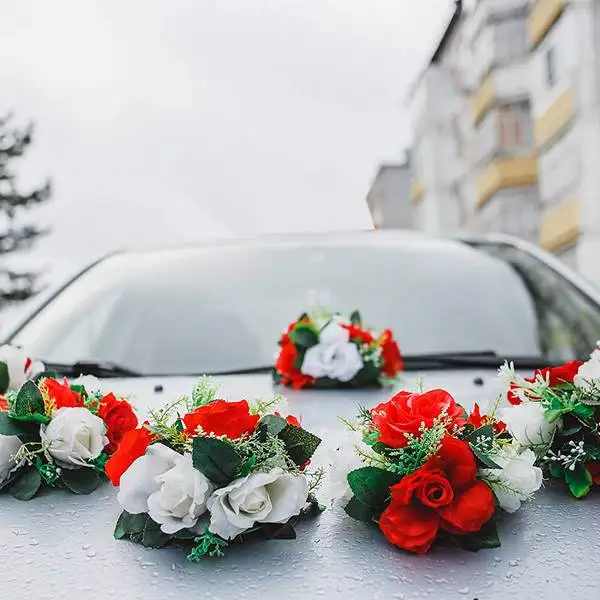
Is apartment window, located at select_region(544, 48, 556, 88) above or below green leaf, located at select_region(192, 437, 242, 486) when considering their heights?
above

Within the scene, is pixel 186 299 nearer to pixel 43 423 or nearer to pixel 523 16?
pixel 43 423

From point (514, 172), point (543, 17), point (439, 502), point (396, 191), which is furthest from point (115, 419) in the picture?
point (396, 191)

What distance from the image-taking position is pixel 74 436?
1.56 m

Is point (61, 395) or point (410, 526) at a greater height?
point (61, 395)

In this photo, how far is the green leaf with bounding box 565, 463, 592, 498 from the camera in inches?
54.9

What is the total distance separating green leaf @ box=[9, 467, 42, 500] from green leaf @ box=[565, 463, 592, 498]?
2.68 feet

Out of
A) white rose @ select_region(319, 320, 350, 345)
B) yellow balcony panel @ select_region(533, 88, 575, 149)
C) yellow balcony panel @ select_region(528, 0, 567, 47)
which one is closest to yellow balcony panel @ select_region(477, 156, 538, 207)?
yellow balcony panel @ select_region(533, 88, 575, 149)

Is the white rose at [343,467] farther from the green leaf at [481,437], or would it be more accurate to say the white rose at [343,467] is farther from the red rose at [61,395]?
the red rose at [61,395]

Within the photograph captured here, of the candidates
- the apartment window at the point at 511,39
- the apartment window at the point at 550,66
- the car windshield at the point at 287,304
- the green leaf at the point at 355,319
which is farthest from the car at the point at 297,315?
the apartment window at the point at 511,39

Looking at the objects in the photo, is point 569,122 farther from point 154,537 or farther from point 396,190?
point 396,190

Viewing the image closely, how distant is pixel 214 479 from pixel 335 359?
1199 millimetres

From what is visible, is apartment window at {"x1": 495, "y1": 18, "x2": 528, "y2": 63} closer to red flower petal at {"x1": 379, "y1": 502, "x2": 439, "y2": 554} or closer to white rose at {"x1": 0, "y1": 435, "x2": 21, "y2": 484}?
white rose at {"x1": 0, "y1": 435, "x2": 21, "y2": 484}

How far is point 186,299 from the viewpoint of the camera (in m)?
2.77

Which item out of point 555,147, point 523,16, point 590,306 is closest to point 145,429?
point 590,306
